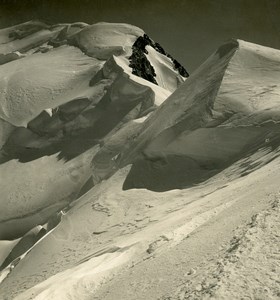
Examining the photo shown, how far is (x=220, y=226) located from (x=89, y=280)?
1.72m

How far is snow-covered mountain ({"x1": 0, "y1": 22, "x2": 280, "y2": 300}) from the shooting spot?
424 cm

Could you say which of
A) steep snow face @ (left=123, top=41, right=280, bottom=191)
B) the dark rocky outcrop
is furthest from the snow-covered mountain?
the dark rocky outcrop

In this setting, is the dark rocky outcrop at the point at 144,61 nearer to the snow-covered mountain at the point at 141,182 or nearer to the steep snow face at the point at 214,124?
the snow-covered mountain at the point at 141,182

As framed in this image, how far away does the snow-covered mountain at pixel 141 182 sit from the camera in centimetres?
424

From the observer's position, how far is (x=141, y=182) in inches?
469

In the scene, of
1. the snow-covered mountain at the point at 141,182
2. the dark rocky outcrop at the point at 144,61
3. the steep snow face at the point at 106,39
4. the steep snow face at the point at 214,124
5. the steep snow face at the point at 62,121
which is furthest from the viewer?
the steep snow face at the point at 106,39

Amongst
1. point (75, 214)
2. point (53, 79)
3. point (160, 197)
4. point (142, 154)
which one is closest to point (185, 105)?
point (142, 154)

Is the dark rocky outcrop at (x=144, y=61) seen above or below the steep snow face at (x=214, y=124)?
below

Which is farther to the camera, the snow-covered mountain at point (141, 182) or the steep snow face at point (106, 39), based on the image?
the steep snow face at point (106, 39)

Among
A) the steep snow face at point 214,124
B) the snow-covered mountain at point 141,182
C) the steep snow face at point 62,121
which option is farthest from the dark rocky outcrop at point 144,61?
the steep snow face at point 214,124

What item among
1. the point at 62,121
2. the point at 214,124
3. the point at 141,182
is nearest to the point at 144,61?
the point at 62,121

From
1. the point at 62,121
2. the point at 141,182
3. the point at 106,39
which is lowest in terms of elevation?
the point at 62,121

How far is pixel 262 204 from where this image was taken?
16.1 ft

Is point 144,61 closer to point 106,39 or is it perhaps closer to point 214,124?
point 106,39
